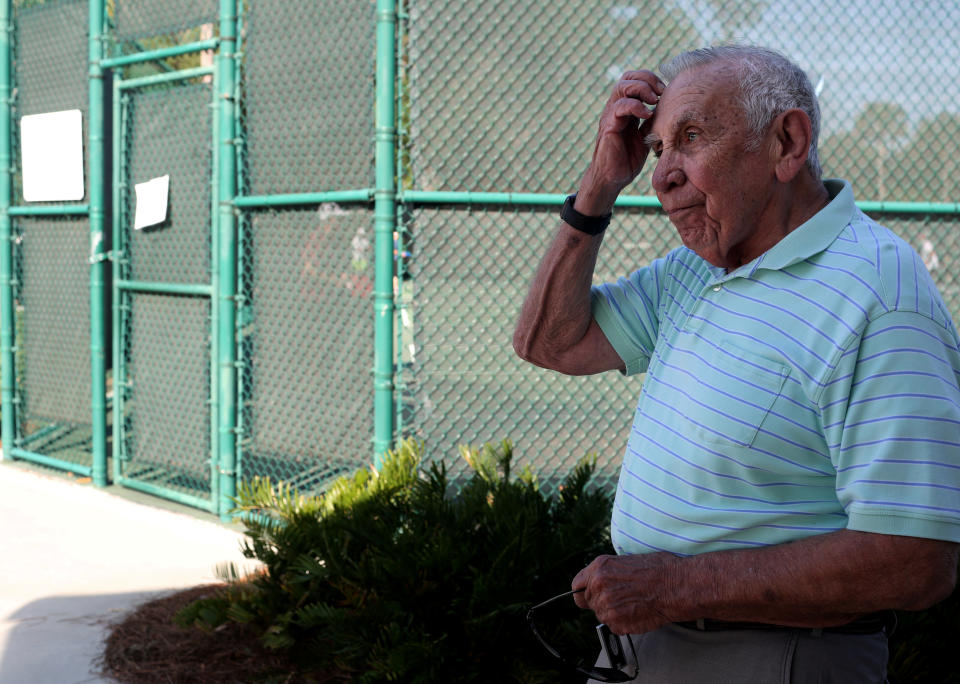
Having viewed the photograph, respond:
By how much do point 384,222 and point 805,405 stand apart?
3754 mm

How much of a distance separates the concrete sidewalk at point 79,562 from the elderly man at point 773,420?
311 centimetres

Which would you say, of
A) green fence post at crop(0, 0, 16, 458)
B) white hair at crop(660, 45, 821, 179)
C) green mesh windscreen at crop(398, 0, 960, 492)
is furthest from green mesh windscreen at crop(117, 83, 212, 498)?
white hair at crop(660, 45, 821, 179)

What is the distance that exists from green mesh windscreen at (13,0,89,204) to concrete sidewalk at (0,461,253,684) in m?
2.29

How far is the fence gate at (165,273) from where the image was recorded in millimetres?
6277

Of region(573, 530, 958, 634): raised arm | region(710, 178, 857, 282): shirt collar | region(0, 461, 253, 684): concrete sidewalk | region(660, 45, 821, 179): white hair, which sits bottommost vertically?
region(0, 461, 253, 684): concrete sidewalk

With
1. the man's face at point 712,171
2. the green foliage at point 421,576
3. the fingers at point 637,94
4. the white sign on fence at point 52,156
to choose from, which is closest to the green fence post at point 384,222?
the green foliage at point 421,576

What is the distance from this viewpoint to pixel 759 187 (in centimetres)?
181

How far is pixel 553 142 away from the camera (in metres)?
5.11

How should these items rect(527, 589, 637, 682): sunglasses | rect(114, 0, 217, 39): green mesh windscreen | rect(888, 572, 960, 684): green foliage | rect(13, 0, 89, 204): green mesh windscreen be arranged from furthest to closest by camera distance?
1. rect(13, 0, 89, 204): green mesh windscreen
2. rect(114, 0, 217, 39): green mesh windscreen
3. rect(888, 572, 960, 684): green foliage
4. rect(527, 589, 637, 682): sunglasses

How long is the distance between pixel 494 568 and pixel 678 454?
175 cm

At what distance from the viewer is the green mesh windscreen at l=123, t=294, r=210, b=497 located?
633 centimetres

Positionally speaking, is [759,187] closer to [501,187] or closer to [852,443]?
[852,443]

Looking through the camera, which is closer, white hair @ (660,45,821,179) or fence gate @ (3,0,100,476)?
white hair @ (660,45,821,179)

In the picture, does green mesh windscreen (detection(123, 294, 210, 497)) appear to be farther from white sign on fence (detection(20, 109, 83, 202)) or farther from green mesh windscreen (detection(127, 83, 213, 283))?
white sign on fence (detection(20, 109, 83, 202))
